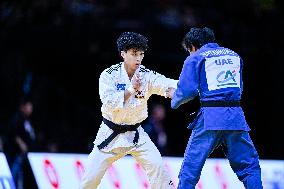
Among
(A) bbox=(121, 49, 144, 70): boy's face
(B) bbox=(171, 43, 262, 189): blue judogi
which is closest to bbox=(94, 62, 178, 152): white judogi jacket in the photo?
(A) bbox=(121, 49, 144, 70): boy's face

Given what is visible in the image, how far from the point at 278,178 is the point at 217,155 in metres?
4.72

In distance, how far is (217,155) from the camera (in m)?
16.8

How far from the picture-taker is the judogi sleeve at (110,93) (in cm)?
842

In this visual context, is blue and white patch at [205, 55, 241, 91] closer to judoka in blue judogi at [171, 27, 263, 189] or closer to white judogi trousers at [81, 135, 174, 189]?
judoka in blue judogi at [171, 27, 263, 189]

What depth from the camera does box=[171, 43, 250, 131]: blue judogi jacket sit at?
816 centimetres

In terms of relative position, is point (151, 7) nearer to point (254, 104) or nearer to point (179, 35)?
point (179, 35)

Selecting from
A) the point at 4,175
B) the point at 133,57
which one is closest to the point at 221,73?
the point at 133,57

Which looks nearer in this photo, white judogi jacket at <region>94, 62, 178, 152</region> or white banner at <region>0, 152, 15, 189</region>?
white judogi jacket at <region>94, 62, 178, 152</region>

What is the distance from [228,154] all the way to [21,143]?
6.65 metres

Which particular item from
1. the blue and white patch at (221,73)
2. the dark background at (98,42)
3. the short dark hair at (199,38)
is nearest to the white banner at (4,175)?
the short dark hair at (199,38)

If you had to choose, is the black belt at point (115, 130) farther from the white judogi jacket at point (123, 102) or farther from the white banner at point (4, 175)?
the white banner at point (4, 175)

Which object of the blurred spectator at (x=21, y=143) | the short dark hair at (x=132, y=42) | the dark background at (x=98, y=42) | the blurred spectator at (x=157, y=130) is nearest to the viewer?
the short dark hair at (x=132, y=42)

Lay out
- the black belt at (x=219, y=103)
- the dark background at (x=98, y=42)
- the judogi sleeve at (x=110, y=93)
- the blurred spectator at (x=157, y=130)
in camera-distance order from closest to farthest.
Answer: the black belt at (x=219, y=103) < the judogi sleeve at (x=110, y=93) < the blurred spectator at (x=157, y=130) < the dark background at (x=98, y=42)

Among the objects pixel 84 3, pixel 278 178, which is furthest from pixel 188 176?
pixel 84 3
